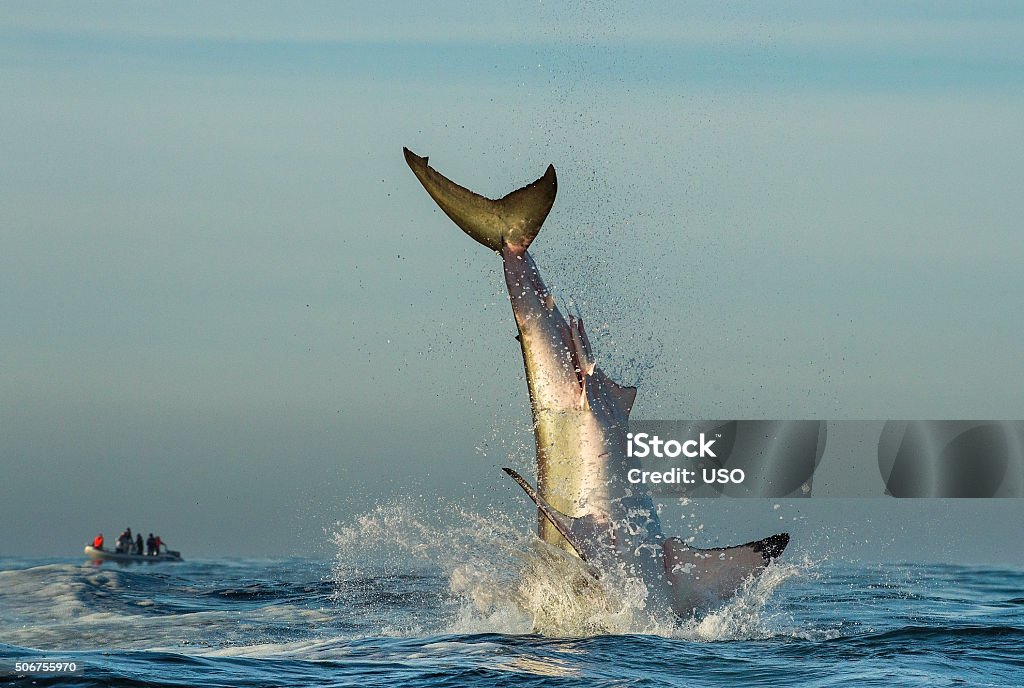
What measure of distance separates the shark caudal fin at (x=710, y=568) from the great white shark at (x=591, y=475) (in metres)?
0.02

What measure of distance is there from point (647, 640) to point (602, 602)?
1.06 metres

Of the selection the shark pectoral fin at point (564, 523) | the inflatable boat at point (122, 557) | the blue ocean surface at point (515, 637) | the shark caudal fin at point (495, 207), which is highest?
the shark caudal fin at point (495, 207)

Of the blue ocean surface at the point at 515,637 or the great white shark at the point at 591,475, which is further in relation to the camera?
the great white shark at the point at 591,475

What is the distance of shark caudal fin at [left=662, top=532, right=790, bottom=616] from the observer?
62.8ft

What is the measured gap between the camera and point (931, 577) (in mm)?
41562

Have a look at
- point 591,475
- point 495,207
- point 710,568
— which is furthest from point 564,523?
point 495,207

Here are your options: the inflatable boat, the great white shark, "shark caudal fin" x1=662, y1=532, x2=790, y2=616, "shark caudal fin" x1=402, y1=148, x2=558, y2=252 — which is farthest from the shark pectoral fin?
the inflatable boat

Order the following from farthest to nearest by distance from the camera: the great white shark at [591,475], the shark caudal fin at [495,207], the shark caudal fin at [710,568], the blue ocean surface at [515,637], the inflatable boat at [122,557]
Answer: the inflatable boat at [122,557] < the shark caudal fin at [495,207] < the shark caudal fin at [710,568] < the great white shark at [591,475] < the blue ocean surface at [515,637]

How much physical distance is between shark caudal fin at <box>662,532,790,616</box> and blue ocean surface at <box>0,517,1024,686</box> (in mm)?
274

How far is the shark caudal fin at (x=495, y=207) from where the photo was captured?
65.9 ft

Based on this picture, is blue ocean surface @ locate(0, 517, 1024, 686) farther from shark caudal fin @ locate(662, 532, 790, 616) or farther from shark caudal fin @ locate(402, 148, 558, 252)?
shark caudal fin @ locate(402, 148, 558, 252)

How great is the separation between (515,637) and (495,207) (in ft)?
21.9

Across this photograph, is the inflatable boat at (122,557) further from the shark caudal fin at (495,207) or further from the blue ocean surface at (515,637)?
the shark caudal fin at (495,207)

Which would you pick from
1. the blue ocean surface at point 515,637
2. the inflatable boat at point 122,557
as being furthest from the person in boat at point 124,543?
the blue ocean surface at point 515,637
